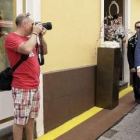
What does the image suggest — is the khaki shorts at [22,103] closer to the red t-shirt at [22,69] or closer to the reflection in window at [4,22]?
the red t-shirt at [22,69]

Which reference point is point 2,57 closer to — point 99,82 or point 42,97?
point 42,97

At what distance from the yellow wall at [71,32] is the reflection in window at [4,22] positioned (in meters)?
0.46

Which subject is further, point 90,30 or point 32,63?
point 90,30

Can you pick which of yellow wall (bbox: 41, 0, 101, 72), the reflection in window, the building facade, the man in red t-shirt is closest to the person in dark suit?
the building facade

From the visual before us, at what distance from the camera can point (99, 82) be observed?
4.89m

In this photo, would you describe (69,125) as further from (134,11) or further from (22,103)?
(134,11)

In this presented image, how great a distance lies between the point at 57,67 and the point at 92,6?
63.0 inches

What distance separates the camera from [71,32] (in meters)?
4.10

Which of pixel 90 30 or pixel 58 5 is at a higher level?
pixel 58 5

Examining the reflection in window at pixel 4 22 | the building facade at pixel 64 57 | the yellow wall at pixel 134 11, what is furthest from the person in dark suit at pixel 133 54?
the reflection in window at pixel 4 22

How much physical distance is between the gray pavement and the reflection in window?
176 cm

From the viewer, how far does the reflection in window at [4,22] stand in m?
3.10

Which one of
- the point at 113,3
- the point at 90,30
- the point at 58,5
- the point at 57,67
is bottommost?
the point at 57,67

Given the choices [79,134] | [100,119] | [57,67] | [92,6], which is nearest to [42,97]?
[57,67]
